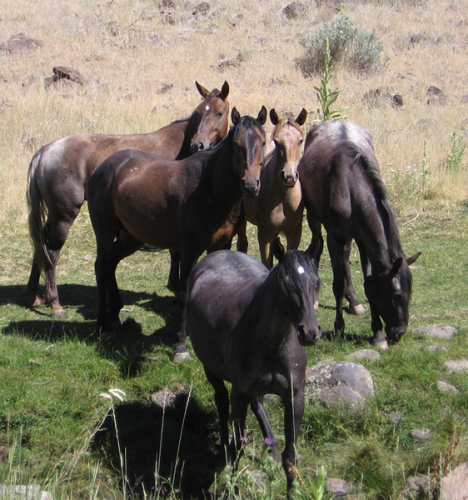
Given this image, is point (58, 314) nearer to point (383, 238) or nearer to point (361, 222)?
point (361, 222)

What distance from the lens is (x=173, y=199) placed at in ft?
19.8

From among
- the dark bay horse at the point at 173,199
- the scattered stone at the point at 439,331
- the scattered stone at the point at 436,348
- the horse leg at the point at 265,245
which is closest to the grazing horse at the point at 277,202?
the horse leg at the point at 265,245

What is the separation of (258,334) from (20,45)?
2130 centimetres

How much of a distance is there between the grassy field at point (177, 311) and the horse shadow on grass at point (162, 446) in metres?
0.01

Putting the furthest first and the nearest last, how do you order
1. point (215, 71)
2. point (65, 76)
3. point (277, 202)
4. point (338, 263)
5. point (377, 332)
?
1. point (215, 71)
2. point (65, 76)
3. point (277, 202)
4. point (338, 263)
5. point (377, 332)

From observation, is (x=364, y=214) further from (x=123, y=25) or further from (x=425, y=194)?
(x=123, y=25)

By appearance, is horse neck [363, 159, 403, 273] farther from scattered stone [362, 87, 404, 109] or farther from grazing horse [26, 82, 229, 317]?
scattered stone [362, 87, 404, 109]

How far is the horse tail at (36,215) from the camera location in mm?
7391

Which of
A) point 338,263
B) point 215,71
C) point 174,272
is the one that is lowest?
point 174,272

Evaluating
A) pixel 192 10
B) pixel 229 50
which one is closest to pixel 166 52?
pixel 229 50

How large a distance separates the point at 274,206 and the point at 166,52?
17.1 meters

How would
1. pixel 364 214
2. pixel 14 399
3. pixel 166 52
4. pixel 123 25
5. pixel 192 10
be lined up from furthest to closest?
pixel 192 10 → pixel 123 25 → pixel 166 52 → pixel 364 214 → pixel 14 399

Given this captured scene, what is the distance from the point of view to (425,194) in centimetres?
1113

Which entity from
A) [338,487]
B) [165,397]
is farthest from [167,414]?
[338,487]
